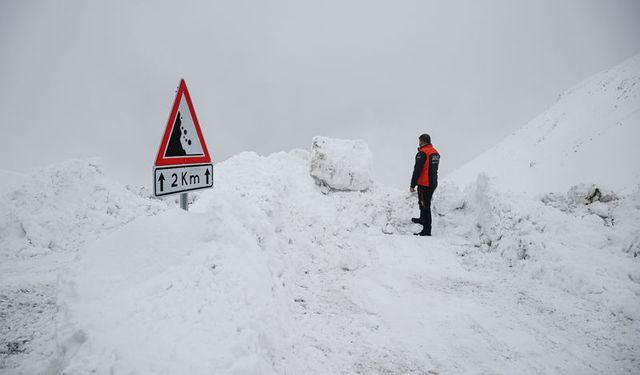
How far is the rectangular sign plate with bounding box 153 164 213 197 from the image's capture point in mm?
2994

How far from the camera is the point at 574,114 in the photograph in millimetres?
23281

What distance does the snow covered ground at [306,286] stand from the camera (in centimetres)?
256

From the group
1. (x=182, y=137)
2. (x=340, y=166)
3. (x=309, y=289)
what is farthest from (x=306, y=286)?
(x=340, y=166)

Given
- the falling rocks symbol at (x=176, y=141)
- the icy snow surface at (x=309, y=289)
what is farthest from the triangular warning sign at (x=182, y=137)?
the icy snow surface at (x=309, y=289)

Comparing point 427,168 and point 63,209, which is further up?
point 427,168

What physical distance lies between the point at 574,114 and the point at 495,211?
23.5m

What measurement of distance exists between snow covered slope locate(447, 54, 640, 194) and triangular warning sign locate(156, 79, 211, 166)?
421 inches

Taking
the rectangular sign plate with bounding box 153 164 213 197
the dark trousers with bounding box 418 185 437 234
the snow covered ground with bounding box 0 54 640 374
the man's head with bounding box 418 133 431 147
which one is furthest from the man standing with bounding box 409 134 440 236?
the rectangular sign plate with bounding box 153 164 213 197

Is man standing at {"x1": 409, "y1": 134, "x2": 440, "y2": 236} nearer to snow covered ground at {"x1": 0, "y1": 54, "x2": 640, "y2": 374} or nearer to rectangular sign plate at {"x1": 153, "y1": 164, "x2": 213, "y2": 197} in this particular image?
snow covered ground at {"x1": 0, "y1": 54, "x2": 640, "y2": 374}

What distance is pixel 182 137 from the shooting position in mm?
3361

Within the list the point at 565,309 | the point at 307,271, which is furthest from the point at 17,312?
the point at 565,309

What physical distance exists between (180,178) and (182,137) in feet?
1.49

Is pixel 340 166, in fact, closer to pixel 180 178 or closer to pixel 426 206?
pixel 426 206

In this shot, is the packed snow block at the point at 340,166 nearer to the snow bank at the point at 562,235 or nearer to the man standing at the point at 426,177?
the snow bank at the point at 562,235
